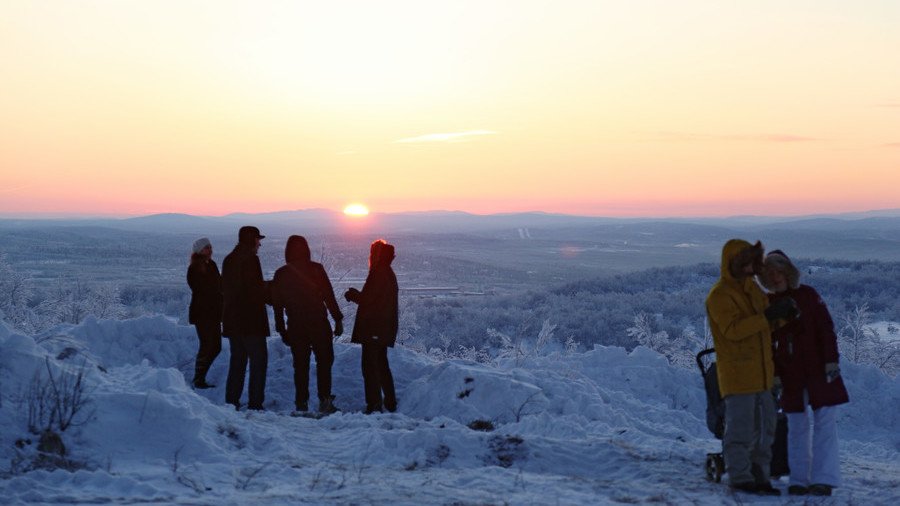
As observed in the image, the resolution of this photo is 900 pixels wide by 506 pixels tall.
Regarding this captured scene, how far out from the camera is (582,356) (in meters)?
13.9

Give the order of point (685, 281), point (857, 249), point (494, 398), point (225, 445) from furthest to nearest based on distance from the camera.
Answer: point (857, 249)
point (685, 281)
point (494, 398)
point (225, 445)

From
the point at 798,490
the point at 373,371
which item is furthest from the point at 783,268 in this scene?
the point at 373,371

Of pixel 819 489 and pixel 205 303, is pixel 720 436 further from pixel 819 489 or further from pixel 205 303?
pixel 205 303

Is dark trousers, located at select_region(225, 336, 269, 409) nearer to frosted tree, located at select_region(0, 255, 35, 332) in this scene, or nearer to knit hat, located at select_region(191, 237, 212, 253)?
knit hat, located at select_region(191, 237, 212, 253)

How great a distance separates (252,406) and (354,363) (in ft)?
8.24

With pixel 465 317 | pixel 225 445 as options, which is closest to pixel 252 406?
pixel 225 445

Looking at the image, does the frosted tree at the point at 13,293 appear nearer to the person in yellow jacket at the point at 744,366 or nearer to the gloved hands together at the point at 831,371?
the person in yellow jacket at the point at 744,366

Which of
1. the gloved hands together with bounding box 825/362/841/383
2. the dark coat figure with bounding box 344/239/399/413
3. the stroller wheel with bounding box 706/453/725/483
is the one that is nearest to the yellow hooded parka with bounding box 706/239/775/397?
the gloved hands together with bounding box 825/362/841/383

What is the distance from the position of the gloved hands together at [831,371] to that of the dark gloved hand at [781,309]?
51 cm

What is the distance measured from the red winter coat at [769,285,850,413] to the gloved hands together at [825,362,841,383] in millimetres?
24

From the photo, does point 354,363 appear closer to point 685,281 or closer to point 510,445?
point 510,445

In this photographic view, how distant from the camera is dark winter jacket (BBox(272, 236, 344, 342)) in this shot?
839 centimetres

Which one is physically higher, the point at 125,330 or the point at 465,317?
the point at 125,330

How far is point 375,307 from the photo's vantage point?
854cm
